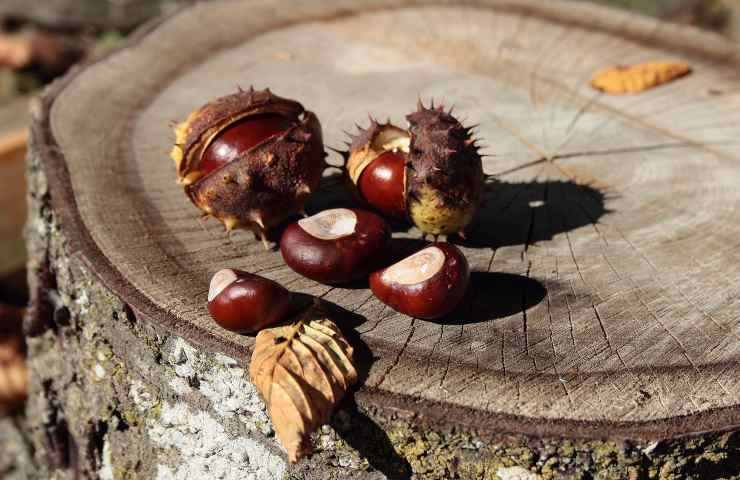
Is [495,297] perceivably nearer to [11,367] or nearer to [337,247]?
[337,247]

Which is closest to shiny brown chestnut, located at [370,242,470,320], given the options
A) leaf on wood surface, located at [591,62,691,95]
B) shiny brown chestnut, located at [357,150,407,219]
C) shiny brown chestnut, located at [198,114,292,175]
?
shiny brown chestnut, located at [357,150,407,219]

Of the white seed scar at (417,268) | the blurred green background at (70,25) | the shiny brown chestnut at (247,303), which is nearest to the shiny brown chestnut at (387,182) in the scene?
the white seed scar at (417,268)

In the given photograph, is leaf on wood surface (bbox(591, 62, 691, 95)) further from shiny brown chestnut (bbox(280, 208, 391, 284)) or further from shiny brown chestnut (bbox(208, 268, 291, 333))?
shiny brown chestnut (bbox(208, 268, 291, 333))

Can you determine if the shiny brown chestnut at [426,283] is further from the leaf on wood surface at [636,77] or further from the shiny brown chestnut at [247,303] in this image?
the leaf on wood surface at [636,77]

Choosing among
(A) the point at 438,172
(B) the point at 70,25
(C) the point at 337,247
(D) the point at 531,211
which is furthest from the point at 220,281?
(B) the point at 70,25

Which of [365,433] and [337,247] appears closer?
[365,433]

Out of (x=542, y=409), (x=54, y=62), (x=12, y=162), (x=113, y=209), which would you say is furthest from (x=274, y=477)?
(x=54, y=62)
